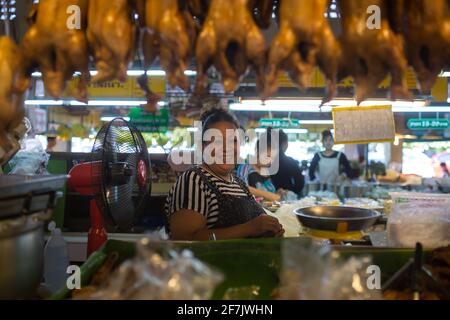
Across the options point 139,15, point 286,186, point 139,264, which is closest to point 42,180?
point 139,264

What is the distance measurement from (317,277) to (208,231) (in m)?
→ 1.27

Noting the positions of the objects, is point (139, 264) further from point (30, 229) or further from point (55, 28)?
point (55, 28)

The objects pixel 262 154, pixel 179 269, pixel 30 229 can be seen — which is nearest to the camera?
pixel 179 269

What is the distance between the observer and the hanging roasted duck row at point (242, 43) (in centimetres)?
97

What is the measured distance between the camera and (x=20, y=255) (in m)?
0.93

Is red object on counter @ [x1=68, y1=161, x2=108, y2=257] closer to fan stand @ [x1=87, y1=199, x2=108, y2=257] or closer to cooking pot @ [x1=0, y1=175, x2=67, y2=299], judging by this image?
fan stand @ [x1=87, y1=199, x2=108, y2=257]

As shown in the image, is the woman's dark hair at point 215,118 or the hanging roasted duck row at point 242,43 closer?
the hanging roasted duck row at point 242,43

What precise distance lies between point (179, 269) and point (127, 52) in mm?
566

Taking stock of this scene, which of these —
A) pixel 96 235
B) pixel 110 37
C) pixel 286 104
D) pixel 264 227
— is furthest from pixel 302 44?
pixel 286 104

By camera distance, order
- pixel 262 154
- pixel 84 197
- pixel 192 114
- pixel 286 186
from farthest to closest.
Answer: pixel 192 114
pixel 286 186
pixel 262 154
pixel 84 197

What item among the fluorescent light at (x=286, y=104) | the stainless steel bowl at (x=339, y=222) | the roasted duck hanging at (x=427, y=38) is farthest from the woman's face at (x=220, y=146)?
the roasted duck hanging at (x=427, y=38)

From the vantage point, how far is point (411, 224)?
1.67m

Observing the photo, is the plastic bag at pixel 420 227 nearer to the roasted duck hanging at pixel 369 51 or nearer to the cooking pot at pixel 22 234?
the roasted duck hanging at pixel 369 51

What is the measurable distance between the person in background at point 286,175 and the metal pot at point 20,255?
14.8ft
